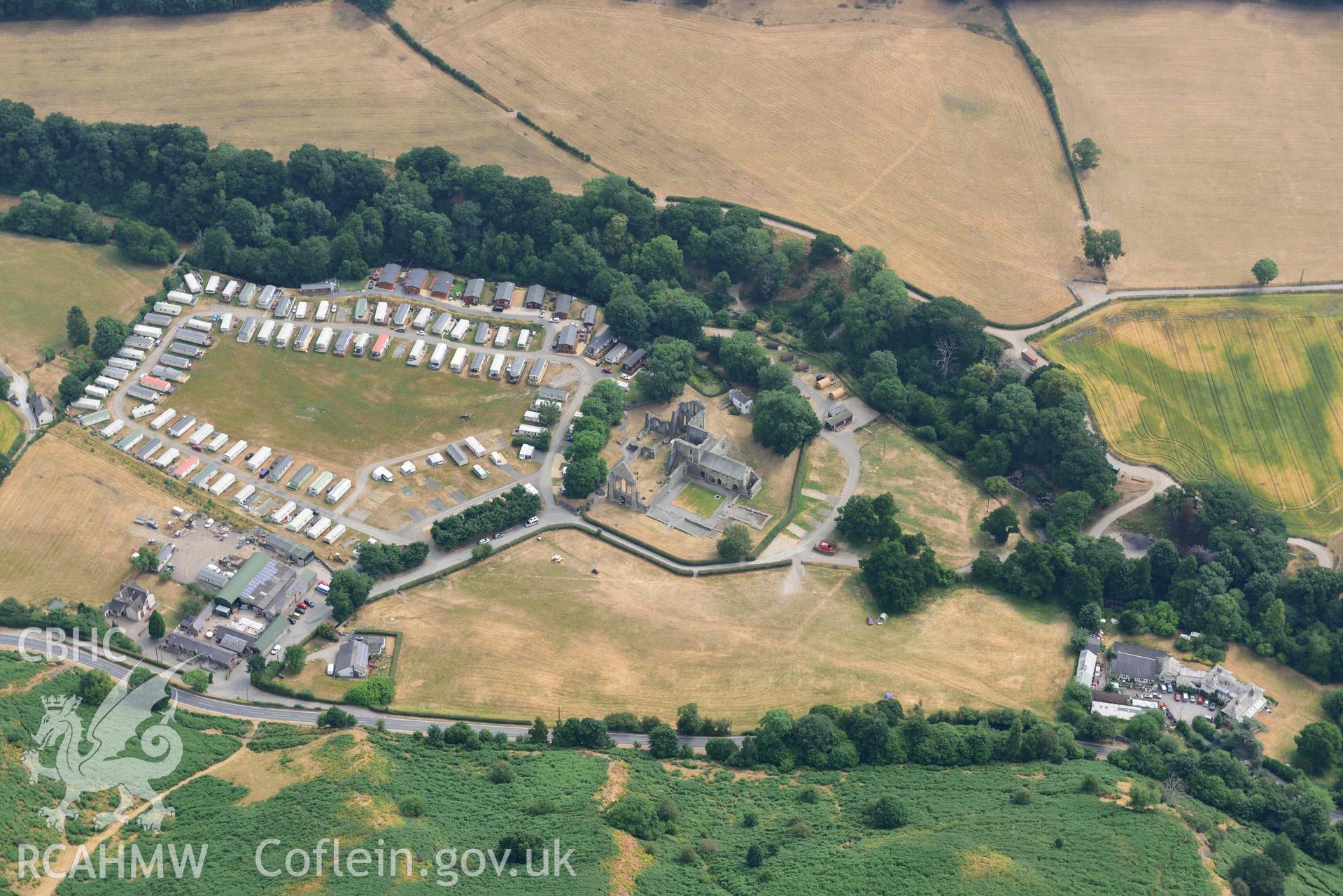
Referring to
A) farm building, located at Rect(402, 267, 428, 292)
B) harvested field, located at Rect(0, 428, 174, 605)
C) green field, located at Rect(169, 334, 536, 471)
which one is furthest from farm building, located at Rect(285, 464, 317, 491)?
farm building, located at Rect(402, 267, 428, 292)

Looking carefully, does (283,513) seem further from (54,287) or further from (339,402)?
(54,287)

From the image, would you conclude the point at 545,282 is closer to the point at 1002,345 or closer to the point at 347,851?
the point at 1002,345

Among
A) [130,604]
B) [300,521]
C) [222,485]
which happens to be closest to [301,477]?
[300,521]

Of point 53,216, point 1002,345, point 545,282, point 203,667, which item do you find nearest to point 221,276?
point 53,216

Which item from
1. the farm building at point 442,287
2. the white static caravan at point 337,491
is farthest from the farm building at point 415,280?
the white static caravan at point 337,491

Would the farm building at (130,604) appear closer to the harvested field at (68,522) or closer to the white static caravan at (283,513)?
the harvested field at (68,522)
